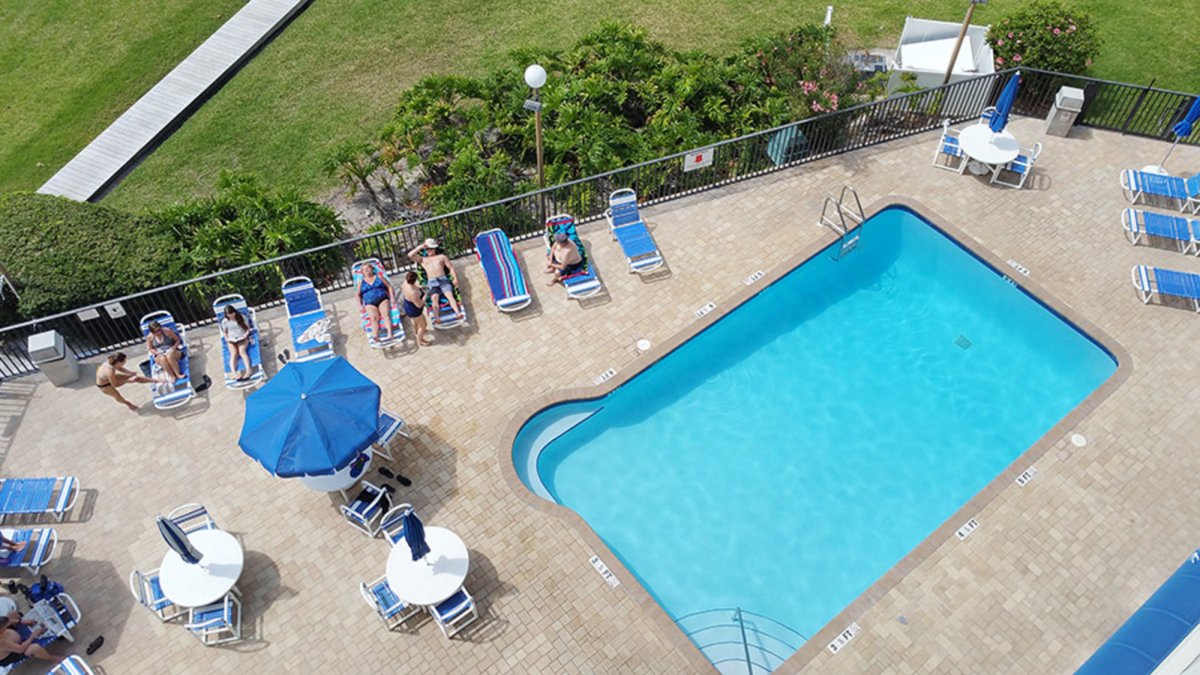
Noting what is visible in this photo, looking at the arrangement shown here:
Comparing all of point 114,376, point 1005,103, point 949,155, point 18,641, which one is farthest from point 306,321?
point 1005,103

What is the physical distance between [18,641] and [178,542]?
234 centimetres

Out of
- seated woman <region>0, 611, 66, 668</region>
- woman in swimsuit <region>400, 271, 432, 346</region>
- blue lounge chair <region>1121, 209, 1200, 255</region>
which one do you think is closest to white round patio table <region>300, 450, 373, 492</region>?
woman in swimsuit <region>400, 271, 432, 346</region>

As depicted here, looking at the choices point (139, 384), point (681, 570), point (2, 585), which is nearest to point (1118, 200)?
point (681, 570)

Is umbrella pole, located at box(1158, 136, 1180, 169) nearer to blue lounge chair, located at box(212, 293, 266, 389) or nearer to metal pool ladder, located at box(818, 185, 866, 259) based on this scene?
metal pool ladder, located at box(818, 185, 866, 259)

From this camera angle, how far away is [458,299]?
15.3 metres

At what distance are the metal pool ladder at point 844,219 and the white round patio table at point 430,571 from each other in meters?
10.0

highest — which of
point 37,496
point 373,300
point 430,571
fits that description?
point 373,300

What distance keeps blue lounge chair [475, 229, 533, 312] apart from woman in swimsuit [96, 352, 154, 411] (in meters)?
6.38

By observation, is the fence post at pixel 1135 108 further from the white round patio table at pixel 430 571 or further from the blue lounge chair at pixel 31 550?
the blue lounge chair at pixel 31 550

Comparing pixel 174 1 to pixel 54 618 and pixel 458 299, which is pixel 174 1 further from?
pixel 54 618

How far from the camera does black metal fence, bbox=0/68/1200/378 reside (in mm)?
15047

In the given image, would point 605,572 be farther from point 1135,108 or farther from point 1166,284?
point 1135,108

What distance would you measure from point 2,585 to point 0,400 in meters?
3.78

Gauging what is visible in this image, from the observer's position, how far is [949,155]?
18578mm
